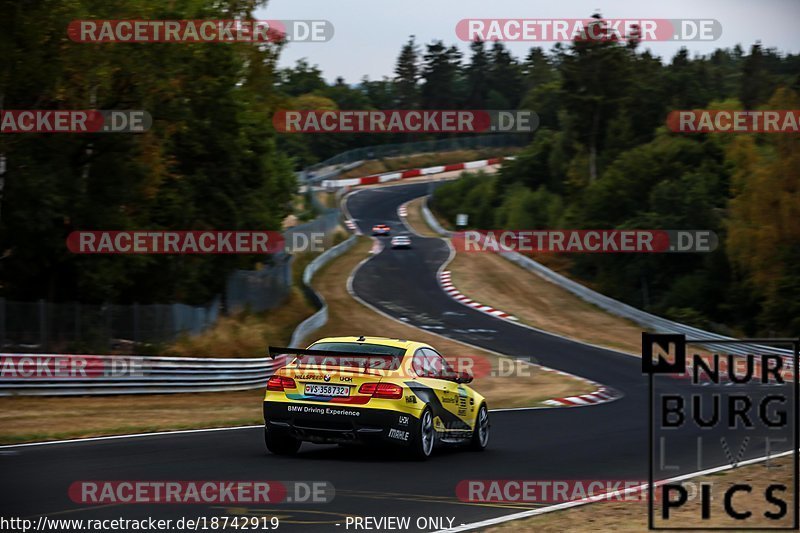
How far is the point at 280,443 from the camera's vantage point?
12.3m

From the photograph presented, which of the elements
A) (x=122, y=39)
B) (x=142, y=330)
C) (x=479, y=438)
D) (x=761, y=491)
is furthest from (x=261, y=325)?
(x=761, y=491)

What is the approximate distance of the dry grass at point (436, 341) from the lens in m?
27.2

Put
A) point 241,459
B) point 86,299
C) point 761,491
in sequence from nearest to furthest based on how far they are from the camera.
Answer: point 761,491 → point 241,459 → point 86,299

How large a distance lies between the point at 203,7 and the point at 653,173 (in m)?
35.0

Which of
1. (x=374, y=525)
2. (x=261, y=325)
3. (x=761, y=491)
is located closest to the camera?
(x=374, y=525)

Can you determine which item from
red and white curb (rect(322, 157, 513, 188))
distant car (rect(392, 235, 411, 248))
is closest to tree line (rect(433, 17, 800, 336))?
distant car (rect(392, 235, 411, 248))

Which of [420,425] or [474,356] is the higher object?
[420,425]

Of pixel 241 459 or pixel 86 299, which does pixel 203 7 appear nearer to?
pixel 86 299

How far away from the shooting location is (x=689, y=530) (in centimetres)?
829

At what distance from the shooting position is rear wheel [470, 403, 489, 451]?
552 inches

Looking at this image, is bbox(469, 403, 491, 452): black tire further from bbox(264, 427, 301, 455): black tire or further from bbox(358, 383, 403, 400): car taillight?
bbox(264, 427, 301, 455): black tire

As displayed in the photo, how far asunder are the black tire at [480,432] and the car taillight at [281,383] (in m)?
2.95
